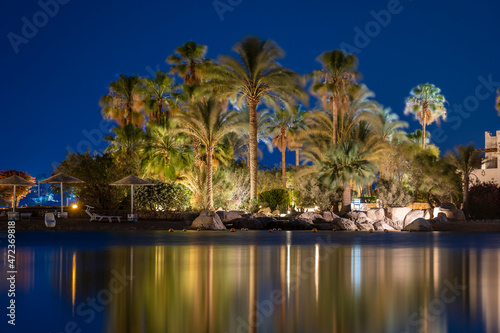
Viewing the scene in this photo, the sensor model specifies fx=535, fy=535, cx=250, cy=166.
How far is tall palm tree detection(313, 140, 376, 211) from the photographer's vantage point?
3106 centimetres

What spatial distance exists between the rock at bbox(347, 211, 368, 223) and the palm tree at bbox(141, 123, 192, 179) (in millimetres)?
12485

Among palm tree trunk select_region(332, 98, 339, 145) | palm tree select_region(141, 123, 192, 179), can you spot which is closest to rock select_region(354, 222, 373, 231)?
palm tree trunk select_region(332, 98, 339, 145)

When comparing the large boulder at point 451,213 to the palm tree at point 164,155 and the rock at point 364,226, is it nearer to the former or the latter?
the rock at point 364,226

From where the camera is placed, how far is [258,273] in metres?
8.01

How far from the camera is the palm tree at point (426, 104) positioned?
5430 centimetres

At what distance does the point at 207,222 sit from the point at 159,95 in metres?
16.6

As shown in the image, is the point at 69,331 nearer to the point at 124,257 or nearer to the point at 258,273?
the point at 258,273

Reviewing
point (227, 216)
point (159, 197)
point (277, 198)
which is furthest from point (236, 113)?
point (227, 216)

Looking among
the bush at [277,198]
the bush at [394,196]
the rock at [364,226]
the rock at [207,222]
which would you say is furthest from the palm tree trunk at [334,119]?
the rock at [207,222]

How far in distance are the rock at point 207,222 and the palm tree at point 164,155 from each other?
11041mm

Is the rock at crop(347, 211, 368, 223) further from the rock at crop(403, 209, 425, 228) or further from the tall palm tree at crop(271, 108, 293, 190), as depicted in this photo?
the tall palm tree at crop(271, 108, 293, 190)

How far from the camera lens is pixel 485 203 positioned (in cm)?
2903

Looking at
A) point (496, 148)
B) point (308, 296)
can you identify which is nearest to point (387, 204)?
point (496, 148)

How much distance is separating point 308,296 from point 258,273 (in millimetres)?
2115
